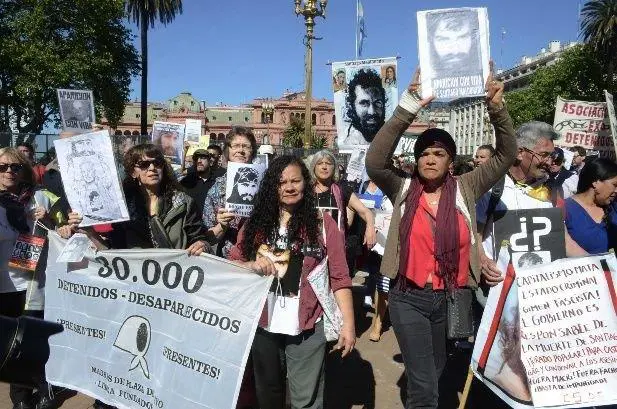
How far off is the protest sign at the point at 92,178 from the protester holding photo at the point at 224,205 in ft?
2.11

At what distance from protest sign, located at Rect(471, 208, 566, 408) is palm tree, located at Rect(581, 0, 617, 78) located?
40669 mm

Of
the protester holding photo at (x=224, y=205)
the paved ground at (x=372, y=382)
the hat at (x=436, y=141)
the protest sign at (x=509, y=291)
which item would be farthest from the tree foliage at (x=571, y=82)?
the hat at (x=436, y=141)

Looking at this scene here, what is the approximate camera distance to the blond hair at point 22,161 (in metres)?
3.69

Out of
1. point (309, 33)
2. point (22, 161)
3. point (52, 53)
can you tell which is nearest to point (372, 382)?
point (22, 161)

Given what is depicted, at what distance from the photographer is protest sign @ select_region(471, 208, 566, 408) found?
3.36 m

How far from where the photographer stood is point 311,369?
9.81ft

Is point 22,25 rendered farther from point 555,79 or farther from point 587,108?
point 555,79

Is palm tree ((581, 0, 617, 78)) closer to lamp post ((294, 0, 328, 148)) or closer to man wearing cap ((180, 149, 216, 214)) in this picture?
lamp post ((294, 0, 328, 148))

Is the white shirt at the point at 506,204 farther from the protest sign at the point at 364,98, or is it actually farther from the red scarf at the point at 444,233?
the protest sign at the point at 364,98

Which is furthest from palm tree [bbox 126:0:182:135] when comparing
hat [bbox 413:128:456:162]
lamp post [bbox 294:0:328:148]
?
hat [bbox 413:128:456:162]

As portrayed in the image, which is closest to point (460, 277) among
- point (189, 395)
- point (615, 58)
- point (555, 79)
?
point (189, 395)

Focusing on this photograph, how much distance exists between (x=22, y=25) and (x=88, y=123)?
93.7 ft

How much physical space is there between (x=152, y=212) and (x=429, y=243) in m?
1.78

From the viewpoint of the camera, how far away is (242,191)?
141 inches
